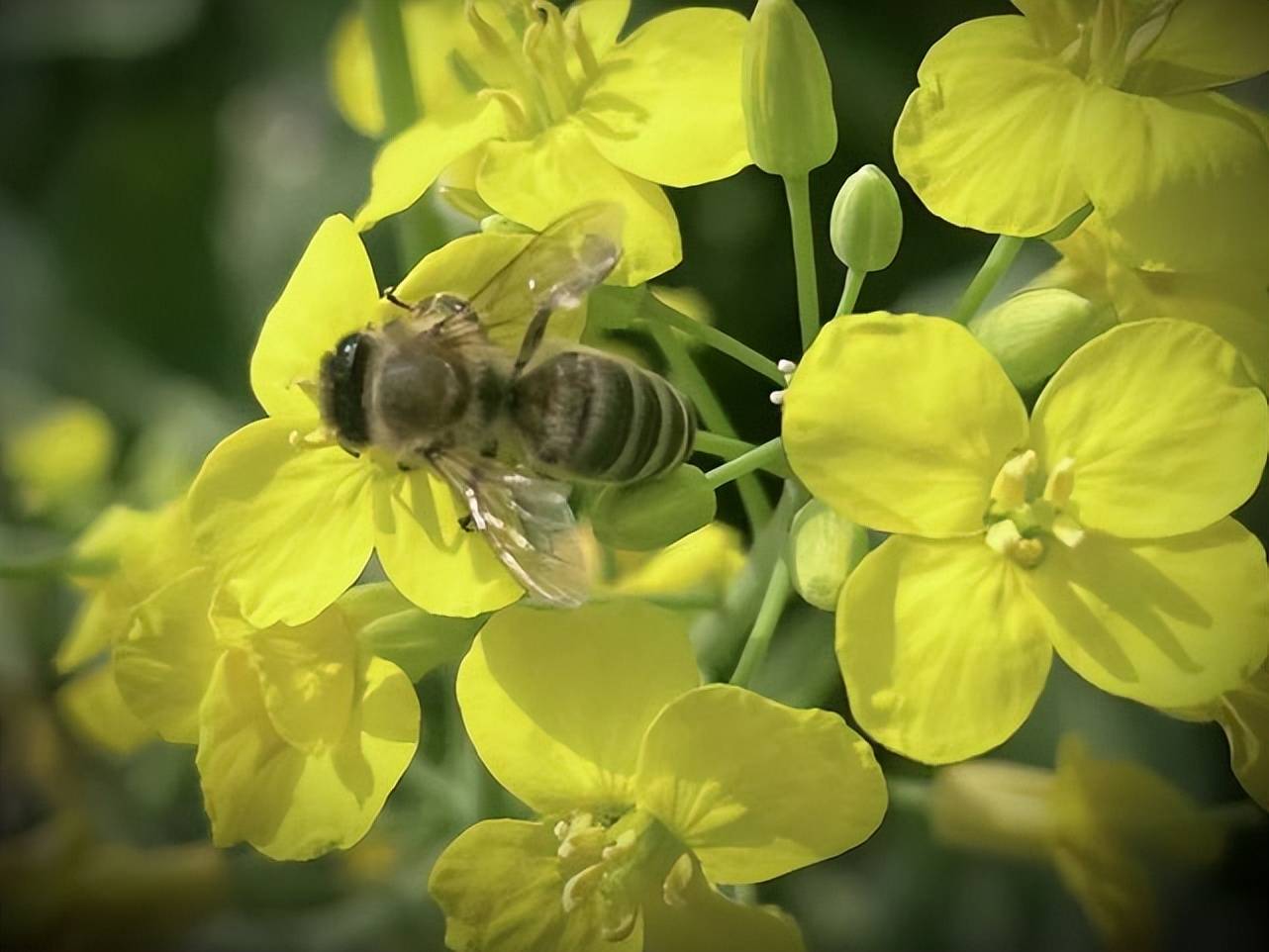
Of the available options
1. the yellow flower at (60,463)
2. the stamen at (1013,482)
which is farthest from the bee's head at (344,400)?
the yellow flower at (60,463)

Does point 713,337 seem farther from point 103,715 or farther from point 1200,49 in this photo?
point 103,715

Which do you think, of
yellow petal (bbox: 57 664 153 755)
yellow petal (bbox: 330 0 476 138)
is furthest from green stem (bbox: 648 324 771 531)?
yellow petal (bbox: 57 664 153 755)

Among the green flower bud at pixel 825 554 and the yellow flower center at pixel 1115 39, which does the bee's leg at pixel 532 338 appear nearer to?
the green flower bud at pixel 825 554

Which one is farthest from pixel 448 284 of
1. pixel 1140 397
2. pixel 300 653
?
pixel 1140 397

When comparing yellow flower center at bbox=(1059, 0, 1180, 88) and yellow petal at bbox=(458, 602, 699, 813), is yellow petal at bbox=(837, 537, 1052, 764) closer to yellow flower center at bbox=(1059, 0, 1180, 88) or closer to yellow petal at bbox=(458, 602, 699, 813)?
yellow petal at bbox=(458, 602, 699, 813)

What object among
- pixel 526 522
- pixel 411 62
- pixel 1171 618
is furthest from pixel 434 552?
pixel 411 62
